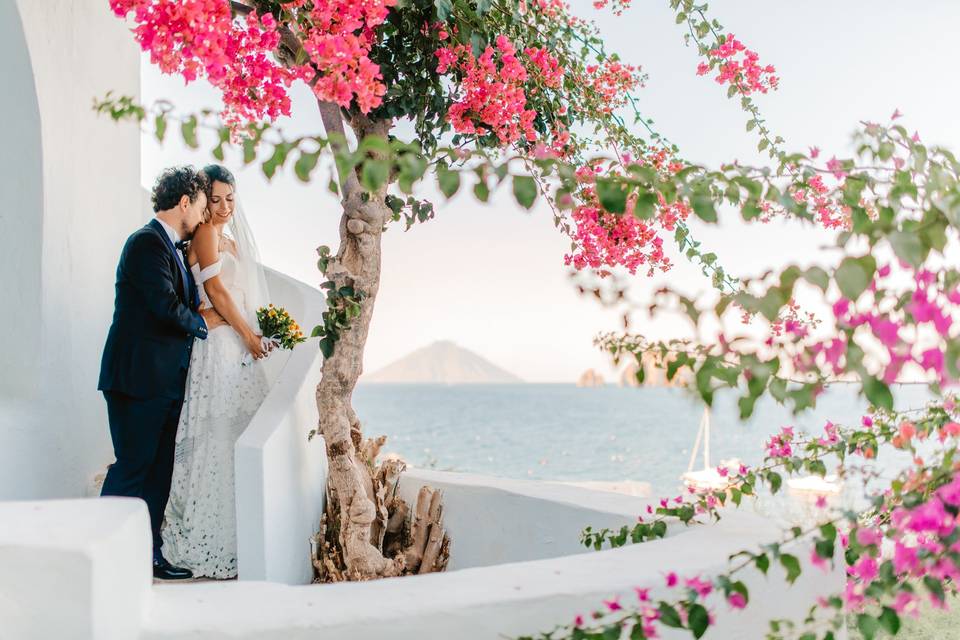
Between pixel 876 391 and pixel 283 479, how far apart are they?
7.32 feet

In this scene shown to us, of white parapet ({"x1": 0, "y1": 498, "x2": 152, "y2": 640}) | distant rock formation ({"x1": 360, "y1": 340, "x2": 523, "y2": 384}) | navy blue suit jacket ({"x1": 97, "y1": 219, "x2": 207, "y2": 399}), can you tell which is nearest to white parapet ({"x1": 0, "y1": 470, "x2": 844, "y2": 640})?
white parapet ({"x1": 0, "y1": 498, "x2": 152, "y2": 640})

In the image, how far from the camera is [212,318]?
3.33m

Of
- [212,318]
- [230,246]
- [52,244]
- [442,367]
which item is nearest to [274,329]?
[212,318]

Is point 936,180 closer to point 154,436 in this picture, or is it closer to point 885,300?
point 885,300

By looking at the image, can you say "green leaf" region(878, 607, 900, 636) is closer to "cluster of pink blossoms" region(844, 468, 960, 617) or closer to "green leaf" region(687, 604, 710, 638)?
"cluster of pink blossoms" region(844, 468, 960, 617)

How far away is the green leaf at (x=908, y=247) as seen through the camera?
127 centimetres

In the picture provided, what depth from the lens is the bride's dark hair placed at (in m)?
3.32

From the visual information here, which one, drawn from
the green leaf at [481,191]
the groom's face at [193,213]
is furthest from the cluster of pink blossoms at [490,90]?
the green leaf at [481,191]

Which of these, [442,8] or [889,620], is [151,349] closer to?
[442,8]

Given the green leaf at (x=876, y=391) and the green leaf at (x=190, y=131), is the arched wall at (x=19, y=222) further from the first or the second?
the green leaf at (x=876, y=391)

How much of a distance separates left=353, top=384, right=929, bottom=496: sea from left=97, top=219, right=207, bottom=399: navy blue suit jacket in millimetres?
27675

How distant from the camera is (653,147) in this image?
3.83 m

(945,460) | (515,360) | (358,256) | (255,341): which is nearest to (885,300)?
(945,460)

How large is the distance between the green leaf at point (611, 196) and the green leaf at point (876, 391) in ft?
1.50
